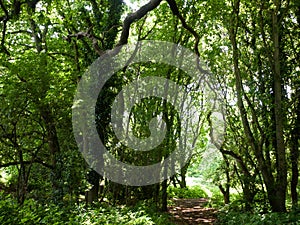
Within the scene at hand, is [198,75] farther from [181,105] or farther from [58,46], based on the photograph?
[58,46]

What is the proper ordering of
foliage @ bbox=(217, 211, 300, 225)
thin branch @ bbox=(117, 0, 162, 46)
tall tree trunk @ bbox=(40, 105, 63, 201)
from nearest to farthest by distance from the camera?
thin branch @ bbox=(117, 0, 162, 46), foliage @ bbox=(217, 211, 300, 225), tall tree trunk @ bbox=(40, 105, 63, 201)

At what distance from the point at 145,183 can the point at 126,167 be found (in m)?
1.04

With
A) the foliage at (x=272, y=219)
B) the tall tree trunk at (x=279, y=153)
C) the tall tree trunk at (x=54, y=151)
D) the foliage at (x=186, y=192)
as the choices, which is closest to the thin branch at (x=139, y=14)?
the tall tree trunk at (x=54, y=151)

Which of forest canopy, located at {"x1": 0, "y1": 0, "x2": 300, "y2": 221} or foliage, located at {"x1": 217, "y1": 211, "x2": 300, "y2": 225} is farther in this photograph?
forest canopy, located at {"x1": 0, "y1": 0, "x2": 300, "y2": 221}

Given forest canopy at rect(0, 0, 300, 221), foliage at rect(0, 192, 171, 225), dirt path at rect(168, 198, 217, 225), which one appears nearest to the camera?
foliage at rect(0, 192, 171, 225)

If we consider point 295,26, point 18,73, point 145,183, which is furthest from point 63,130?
point 295,26

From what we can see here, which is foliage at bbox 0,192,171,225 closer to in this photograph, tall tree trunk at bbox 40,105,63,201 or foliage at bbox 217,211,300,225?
tall tree trunk at bbox 40,105,63,201

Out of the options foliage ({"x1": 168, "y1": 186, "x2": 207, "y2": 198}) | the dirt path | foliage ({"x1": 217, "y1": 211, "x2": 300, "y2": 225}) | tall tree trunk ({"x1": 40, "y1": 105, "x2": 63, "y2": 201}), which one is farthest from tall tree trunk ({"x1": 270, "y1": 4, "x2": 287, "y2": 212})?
foliage ({"x1": 168, "y1": 186, "x2": 207, "y2": 198})

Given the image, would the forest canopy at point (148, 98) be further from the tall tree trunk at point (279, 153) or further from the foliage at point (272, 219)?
the foliage at point (272, 219)

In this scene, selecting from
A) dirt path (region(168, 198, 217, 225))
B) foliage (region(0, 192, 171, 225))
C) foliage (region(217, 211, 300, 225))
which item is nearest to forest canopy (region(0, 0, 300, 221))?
foliage (region(217, 211, 300, 225))

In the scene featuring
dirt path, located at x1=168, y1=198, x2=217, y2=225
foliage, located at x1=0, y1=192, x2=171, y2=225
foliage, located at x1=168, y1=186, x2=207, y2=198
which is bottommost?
dirt path, located at x1=168, y1=198, x2=217, y2=225

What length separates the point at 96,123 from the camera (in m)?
9.23

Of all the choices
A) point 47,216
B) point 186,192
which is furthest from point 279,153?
point 186,192

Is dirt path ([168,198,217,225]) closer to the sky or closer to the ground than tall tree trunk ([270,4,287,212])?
closer to the ground
